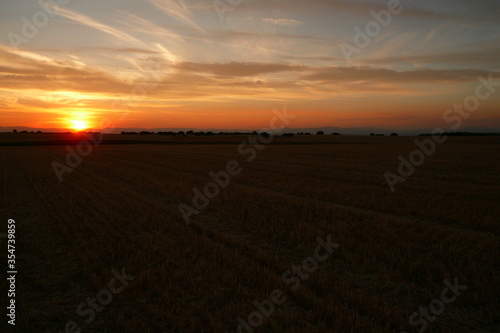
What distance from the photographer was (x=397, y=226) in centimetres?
1012

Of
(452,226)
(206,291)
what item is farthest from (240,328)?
(452,226)

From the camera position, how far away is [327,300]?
5719 millimetres

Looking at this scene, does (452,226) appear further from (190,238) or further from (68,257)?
(68,257)

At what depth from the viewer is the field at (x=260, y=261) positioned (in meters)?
5.28

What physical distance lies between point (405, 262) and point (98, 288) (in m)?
6.09

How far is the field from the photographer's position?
5281 mm

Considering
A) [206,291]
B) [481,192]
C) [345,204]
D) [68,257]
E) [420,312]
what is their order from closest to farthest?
[420,312], [206,291], [68,257], [345,204], [481,192]

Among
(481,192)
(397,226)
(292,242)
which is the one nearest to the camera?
(292,242)

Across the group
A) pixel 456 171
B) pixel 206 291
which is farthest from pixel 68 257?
pixel 456 171

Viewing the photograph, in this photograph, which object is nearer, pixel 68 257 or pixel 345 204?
pixel 68 257

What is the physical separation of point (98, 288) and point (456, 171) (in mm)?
22756

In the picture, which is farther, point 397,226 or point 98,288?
point 397,226

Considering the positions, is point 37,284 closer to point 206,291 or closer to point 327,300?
point 206,291

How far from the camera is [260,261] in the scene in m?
7.50
